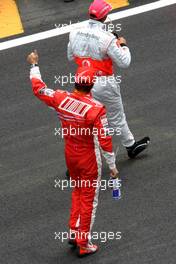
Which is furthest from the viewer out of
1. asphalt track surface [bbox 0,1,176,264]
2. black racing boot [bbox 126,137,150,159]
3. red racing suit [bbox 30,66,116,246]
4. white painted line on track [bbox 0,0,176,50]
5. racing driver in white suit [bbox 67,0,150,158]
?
white painted line on track [bbox 0,0,176,50]

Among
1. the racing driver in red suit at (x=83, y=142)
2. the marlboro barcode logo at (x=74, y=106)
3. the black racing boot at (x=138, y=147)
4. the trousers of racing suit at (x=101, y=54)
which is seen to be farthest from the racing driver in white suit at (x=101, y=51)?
the marlboro barcode logo at (x=74, y=106)

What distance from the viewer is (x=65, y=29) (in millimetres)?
13672

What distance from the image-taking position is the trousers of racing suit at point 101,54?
9.50m

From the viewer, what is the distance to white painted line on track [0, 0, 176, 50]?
44.3ft

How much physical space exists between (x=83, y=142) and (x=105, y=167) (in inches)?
79.2

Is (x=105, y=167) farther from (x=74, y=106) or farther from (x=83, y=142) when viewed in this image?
(x=74, y=106)

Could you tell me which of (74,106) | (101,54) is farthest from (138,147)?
(74,106)

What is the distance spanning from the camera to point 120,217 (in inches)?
368

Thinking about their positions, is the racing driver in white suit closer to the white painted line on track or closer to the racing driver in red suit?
the racing driver in red suit

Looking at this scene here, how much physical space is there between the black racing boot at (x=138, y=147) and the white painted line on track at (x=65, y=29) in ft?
11.9

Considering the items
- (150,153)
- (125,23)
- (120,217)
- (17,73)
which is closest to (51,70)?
(17,73)

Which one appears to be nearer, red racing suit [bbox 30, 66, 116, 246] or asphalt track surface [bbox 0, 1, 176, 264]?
red racing suit [bbox 30, 66, 116, 246]

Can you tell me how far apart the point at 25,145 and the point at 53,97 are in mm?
2579

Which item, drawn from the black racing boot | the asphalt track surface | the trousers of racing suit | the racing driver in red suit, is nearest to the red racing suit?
the racing driver in red suit
